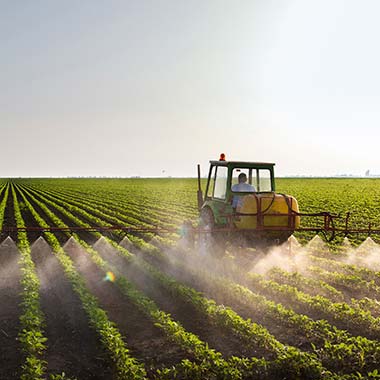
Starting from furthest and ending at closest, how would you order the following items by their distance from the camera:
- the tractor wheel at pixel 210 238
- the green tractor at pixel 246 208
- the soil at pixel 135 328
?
1. the tractor wheel at pixel 210 238
2. the green tractor at pixel 246 208
3. the soil at pixel 135 328

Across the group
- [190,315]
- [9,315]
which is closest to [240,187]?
[190,315]

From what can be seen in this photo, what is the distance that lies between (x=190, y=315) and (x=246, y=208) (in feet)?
9.94

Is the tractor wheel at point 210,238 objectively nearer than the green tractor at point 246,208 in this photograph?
No

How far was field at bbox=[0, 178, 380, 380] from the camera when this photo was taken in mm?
5043

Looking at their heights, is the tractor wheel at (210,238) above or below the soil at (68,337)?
above

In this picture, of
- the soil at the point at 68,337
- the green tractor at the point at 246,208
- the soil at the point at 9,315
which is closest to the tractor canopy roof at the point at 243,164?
the green tractor at the point at 246,208

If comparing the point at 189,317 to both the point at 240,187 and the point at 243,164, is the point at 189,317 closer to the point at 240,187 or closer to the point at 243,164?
the point at 240,187

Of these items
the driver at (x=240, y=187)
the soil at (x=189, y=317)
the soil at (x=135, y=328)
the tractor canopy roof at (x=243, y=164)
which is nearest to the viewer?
the soil at (x=135, y=328)

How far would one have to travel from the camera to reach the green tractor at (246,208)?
359 inches

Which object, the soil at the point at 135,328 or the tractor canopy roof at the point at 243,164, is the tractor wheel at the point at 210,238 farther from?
the soil at the point at 135,328

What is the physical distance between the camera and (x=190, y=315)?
6.85 meters

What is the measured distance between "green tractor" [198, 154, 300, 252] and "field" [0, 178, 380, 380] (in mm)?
762

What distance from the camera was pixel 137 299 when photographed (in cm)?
752

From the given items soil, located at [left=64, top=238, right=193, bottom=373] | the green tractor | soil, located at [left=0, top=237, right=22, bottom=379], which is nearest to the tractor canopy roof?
the green tractor
